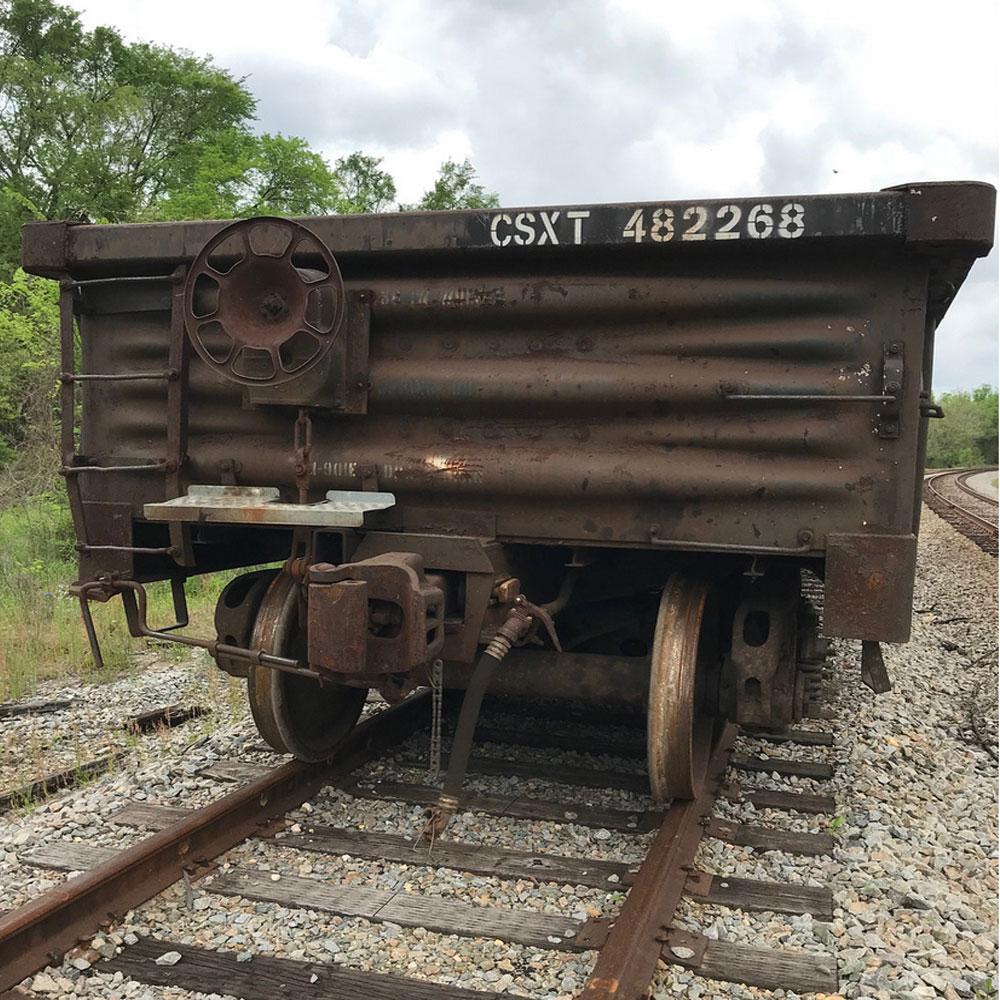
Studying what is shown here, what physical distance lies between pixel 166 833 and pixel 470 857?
118cm

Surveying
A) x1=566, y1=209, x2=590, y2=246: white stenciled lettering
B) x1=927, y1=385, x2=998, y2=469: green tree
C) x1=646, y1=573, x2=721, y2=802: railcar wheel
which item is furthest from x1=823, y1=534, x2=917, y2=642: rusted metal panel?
x1=927, y1=385, x2=998, y2=469: green tree

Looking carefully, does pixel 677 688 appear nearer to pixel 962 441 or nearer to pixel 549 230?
pixel 549 230

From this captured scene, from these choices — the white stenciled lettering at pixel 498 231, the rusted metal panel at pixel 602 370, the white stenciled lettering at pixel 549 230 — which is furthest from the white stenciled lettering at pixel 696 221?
the white stenciled lettering at pixel 498 231

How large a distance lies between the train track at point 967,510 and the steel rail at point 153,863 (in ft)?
42.7

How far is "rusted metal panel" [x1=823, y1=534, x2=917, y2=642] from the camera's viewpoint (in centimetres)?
339

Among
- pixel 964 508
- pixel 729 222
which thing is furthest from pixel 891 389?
pixel 964 508

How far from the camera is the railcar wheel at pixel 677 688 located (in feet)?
12.1

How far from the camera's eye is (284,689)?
4285 millimetres

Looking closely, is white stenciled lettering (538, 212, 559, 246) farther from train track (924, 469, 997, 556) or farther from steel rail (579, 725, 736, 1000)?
train track (924, 469, 997, 556)

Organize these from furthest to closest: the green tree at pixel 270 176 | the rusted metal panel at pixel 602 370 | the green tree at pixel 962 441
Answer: the green tree at pixel 962 441 → the green tree at pixel 270 176 → the rusted metal panel at pixel 602 370

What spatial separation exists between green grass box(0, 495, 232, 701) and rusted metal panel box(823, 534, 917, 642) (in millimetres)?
Result: 5252

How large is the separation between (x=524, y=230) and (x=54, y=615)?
6933 mm

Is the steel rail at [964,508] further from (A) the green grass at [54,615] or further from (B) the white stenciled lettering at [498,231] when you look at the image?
(B) the white stenciled lettering at [498,231]

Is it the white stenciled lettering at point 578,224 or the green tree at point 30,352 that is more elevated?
the green tree at point 30,352
